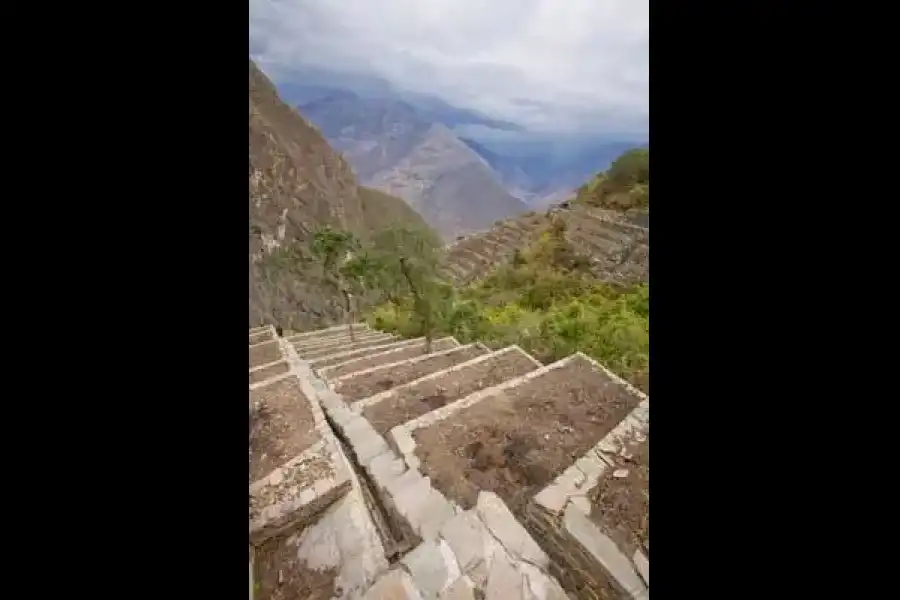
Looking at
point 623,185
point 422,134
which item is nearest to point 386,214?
point 422,134

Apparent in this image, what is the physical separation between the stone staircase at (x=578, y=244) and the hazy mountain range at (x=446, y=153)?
1.9 inches

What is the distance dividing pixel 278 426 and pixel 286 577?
1.18 ft

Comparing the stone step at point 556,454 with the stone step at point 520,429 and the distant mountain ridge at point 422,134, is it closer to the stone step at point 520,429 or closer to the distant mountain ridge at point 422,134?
the stone step at point 520,429

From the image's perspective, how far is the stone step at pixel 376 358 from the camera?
1453 millimetres

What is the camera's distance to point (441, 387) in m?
1.45

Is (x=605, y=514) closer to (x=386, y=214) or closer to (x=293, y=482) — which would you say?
(x=293, y=482)

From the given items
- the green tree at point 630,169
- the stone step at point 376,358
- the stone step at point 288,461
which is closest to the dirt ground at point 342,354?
the stone step at point 376,358

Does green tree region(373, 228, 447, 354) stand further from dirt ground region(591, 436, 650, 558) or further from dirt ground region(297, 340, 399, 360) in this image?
dirt ground region(591, 436, 650, 558)
